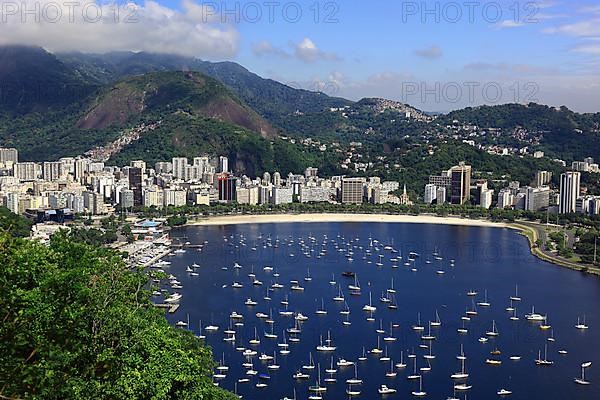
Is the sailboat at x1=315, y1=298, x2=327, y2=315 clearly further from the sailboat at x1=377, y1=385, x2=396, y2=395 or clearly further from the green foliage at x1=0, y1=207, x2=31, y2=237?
the green foliage at x1=0, y1=207, x2=31, y2=237

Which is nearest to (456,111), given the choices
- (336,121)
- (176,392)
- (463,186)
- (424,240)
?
(336,121)

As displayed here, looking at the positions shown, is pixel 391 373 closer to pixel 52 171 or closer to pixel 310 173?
pixel 52 171

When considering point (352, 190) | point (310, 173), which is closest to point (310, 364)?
point (352, 190)

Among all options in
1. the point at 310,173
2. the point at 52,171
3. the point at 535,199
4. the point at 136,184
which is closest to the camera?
the point at 535,199

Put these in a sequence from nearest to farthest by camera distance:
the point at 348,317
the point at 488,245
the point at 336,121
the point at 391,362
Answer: the point at 391,362 → the point at 348,317 → the point at 488,245 → the point at 336,121

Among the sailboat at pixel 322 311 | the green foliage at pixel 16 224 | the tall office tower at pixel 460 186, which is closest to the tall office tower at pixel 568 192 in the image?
the tall office tower at pixel 460 186

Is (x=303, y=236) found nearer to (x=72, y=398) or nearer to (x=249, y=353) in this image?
(x=249, y=353)
